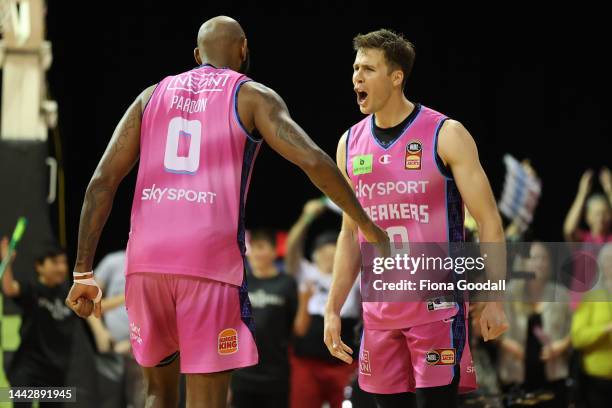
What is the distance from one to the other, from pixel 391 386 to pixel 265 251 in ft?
10.8

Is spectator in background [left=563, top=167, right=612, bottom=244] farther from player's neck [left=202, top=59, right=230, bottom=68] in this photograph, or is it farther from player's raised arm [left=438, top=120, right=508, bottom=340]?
player's neck [left=202, top=59, right=230, bottom=68]

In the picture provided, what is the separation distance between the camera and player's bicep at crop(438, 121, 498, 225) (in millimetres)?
4117

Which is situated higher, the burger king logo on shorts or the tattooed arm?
the tattooed arm

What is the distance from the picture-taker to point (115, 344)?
8039mm

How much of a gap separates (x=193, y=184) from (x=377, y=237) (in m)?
0.82

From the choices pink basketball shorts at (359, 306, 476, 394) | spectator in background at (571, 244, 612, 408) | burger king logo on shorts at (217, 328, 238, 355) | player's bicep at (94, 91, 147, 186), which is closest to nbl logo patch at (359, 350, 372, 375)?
pink basketball shorts at (359, 306, 476, 394)

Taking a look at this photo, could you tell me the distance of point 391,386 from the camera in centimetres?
417

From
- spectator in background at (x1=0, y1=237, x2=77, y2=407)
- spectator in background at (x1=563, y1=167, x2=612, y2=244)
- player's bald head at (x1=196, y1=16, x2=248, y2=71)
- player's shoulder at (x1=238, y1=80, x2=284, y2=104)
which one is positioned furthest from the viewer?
spectator in background at (x1=563, y1=167, x2=612, y2=244)

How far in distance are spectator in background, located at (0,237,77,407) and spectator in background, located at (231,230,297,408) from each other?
138cm

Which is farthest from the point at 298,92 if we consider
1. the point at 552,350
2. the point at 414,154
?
the point at 414,154

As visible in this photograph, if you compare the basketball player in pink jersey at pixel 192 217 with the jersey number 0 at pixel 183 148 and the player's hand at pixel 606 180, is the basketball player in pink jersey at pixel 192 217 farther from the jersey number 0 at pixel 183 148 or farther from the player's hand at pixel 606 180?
the player's hand at pixel 606 180

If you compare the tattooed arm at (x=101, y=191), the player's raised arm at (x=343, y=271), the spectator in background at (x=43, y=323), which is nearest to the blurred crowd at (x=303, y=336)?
the spectator in background at (x=43, y=323)

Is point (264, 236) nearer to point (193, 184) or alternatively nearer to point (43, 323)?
point (43, 323)

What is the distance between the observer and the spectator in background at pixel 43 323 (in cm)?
681
